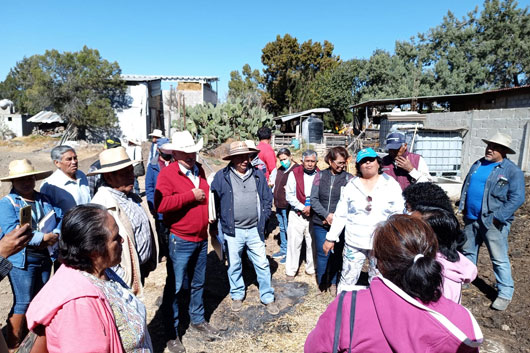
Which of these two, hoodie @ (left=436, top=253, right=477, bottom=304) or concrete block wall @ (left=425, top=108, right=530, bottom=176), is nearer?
hoodie @ (left=436, top=253, right=477, bottom=304)

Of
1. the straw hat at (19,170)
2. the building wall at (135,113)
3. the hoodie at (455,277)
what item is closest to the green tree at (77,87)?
the building wall at (135,113)

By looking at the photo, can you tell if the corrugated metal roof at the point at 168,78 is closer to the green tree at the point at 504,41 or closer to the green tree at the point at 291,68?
the green tree at the point at 291,68

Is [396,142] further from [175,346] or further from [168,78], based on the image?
[168,78]

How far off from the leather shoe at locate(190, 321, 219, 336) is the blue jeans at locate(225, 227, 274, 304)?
0.56 metres

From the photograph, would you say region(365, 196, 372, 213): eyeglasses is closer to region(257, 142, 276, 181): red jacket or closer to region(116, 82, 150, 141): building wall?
region(257, 142, 276, 181): red jacket

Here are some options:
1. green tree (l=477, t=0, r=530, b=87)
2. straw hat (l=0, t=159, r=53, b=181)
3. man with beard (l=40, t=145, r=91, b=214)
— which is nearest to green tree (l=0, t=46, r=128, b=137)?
man with beard (l=40, t=145, r=91, b=214)

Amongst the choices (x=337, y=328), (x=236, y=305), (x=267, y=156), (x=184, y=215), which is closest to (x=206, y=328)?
(x=236, y=305)

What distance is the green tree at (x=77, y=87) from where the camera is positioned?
21.4 meters

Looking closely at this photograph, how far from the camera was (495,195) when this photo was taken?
3.61m

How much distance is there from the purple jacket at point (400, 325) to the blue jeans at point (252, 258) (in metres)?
2.42

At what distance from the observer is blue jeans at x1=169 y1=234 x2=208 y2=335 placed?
3143 millimetres

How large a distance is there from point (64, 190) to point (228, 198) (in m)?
1.67

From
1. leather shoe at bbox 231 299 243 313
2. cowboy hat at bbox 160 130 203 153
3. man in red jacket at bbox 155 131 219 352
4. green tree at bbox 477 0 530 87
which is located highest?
green tree at bbox 477 0 530 87

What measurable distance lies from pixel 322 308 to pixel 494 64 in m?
31.2
